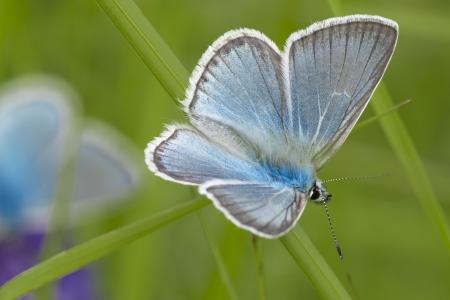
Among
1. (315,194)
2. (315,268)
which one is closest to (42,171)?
(315,194)

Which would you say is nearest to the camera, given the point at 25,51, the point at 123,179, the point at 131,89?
the point at 123,179

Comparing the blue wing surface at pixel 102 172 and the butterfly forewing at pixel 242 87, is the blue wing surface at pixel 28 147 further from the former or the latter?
the butterfly forewing at pixel 242 87

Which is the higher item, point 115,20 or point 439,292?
point 115,20

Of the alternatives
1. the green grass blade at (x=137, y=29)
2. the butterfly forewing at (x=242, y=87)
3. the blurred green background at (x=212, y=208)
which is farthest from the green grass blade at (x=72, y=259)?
the blurred green background at (x=212, y=208)

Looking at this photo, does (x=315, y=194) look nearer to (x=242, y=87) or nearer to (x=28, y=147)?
(x=242, y=87)

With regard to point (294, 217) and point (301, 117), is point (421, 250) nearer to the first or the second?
point (301, 117)

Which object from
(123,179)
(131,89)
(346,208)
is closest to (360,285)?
(346,208)

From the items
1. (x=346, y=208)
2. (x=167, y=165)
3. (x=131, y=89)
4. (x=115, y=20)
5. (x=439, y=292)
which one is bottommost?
(x=439, y=292)
